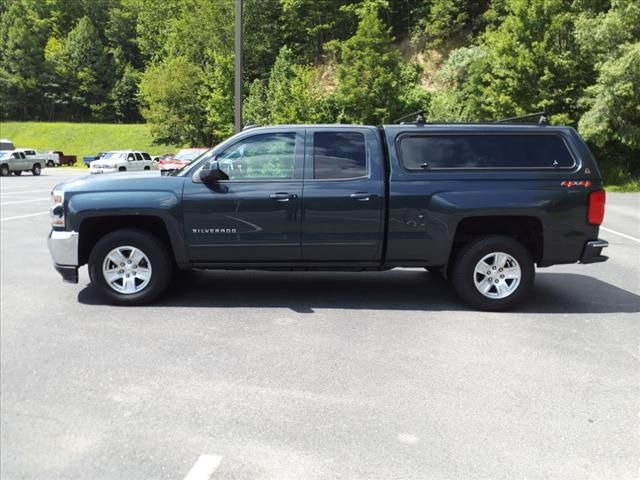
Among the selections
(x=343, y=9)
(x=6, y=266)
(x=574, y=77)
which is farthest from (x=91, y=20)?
(x=6, y=266)

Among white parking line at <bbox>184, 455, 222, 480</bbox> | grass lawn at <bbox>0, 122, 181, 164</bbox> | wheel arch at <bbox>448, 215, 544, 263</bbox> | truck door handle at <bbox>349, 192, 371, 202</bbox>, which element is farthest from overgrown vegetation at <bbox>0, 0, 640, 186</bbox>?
white parking line at <bbox>184, 455, 222, 480</bbox>

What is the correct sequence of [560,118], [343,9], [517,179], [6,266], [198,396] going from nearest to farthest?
1. [198,396]
2. [517,179]
3. [6,266]
4. [560,118]
5. [343,9]

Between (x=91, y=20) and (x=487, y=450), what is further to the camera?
(x=91, y=20)

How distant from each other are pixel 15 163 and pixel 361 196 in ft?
123

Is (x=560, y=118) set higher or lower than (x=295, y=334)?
higher

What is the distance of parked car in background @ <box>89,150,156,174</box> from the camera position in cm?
3606

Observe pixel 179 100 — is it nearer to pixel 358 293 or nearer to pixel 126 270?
pixel 126 270

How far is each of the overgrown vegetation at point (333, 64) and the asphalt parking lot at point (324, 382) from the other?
23.1 m

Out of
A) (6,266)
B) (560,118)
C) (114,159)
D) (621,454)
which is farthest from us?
(114,159)

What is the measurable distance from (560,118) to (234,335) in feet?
89.8

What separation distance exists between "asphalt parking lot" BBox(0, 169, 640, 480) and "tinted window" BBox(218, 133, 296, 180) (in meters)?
1.45

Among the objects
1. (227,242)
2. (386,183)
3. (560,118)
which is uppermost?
(560,118)

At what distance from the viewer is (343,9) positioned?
53375 mm

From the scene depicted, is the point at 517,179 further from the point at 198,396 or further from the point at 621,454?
the point at 198,396
